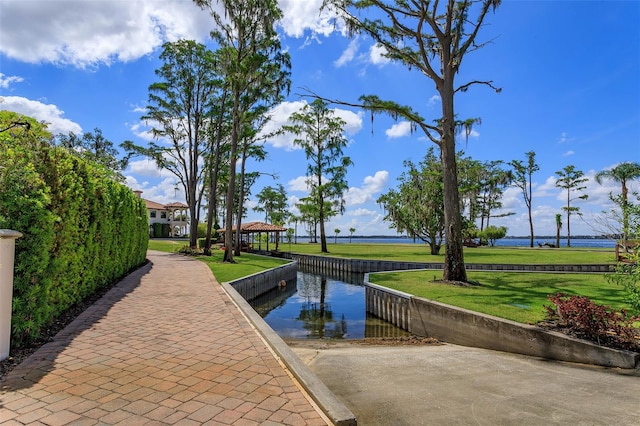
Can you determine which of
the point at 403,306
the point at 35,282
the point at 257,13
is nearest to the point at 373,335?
the point at 403,306

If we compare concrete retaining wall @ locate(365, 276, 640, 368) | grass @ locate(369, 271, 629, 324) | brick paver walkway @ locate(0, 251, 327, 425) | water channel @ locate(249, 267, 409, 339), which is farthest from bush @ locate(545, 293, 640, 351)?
brick paver walkway @ locate(0, 251, 327, 425)

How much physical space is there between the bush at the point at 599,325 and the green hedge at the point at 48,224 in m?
8.00

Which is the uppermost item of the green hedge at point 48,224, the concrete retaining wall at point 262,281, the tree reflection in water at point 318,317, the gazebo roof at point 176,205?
the gazebo roof at point 176,205

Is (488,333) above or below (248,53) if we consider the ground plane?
below

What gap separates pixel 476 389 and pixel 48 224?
5.94 metres

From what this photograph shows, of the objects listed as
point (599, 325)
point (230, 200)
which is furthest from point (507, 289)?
point (230, 200)

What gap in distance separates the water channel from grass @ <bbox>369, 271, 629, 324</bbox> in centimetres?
139

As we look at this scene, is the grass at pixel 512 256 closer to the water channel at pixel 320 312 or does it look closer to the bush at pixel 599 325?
the water channel at pixel 320 312

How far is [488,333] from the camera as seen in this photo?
688 cm

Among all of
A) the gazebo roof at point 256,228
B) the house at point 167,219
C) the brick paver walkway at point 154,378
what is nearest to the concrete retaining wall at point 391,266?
the gazebo roof at point 256,228

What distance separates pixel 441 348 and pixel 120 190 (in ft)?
31.8

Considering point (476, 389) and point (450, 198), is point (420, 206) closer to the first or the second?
point (450, 198)

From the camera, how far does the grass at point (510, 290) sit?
7.63 metres

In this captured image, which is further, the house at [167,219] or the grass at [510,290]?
the house at [167,219]
